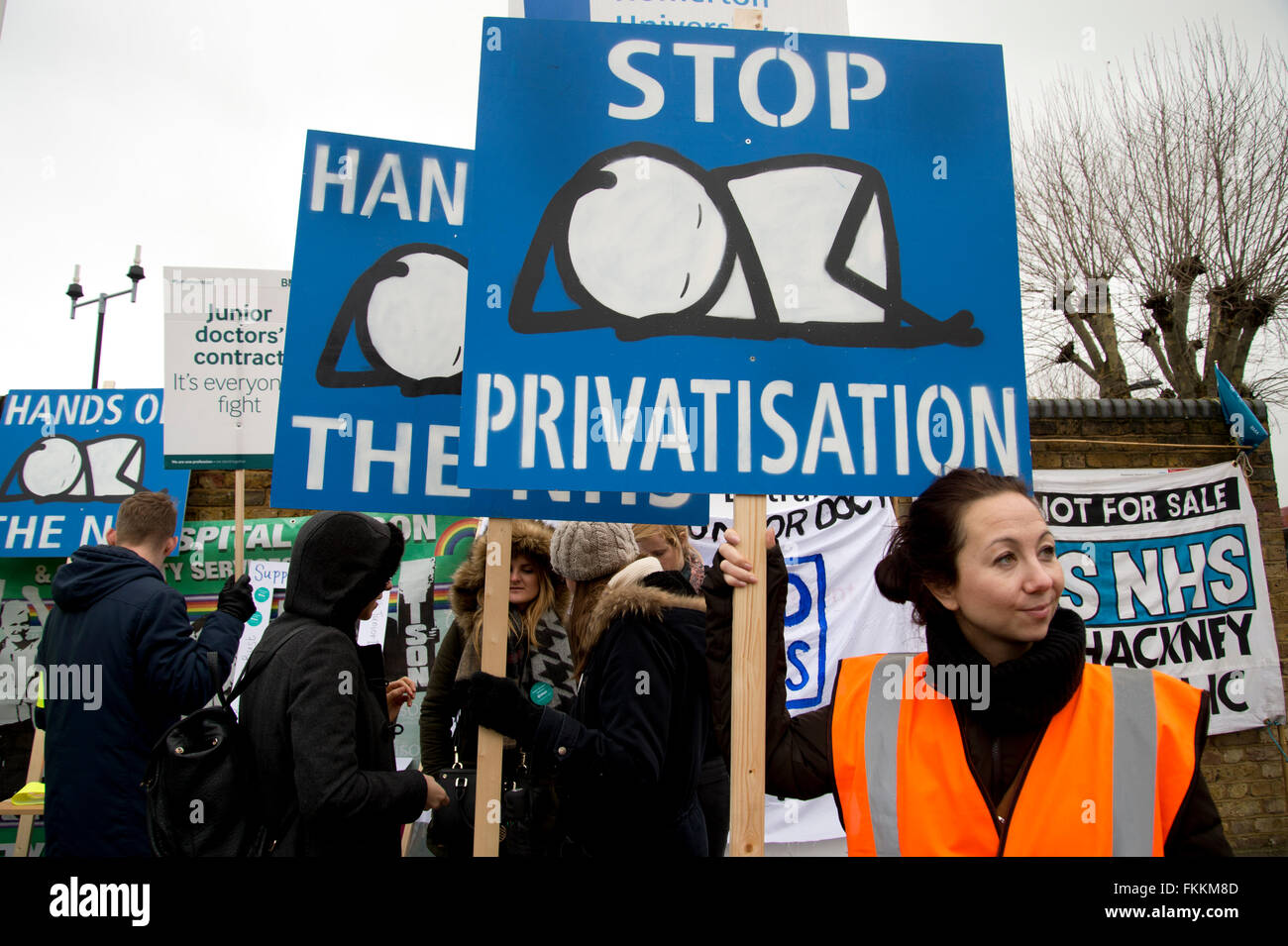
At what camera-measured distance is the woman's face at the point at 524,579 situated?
3320mm

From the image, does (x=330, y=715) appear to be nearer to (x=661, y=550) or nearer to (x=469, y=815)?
(x=469, y=815)

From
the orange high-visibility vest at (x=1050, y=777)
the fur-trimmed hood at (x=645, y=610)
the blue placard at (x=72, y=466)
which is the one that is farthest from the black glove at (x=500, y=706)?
the blue placard at (x=72, y=466)

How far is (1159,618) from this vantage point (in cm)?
591

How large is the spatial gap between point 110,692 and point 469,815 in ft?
3.95

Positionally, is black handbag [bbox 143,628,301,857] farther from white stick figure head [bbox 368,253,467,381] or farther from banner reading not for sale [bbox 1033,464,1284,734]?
banner reading not for sale [bbox 1033,464,1284,734]

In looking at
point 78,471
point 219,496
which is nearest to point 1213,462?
A: point 219,496

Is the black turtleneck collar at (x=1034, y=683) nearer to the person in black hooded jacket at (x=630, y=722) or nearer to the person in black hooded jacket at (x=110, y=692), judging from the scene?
the person in black hooded jacket at (x=630, y=722)

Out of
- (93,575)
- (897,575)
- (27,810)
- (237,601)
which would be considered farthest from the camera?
(27,810)

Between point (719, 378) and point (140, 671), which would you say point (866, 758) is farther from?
point (140, 671)

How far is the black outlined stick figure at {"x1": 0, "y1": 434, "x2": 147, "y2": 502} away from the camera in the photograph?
243 inches

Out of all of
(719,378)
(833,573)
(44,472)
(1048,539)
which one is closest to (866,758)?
(1048,539)

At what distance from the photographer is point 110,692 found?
266 cm
